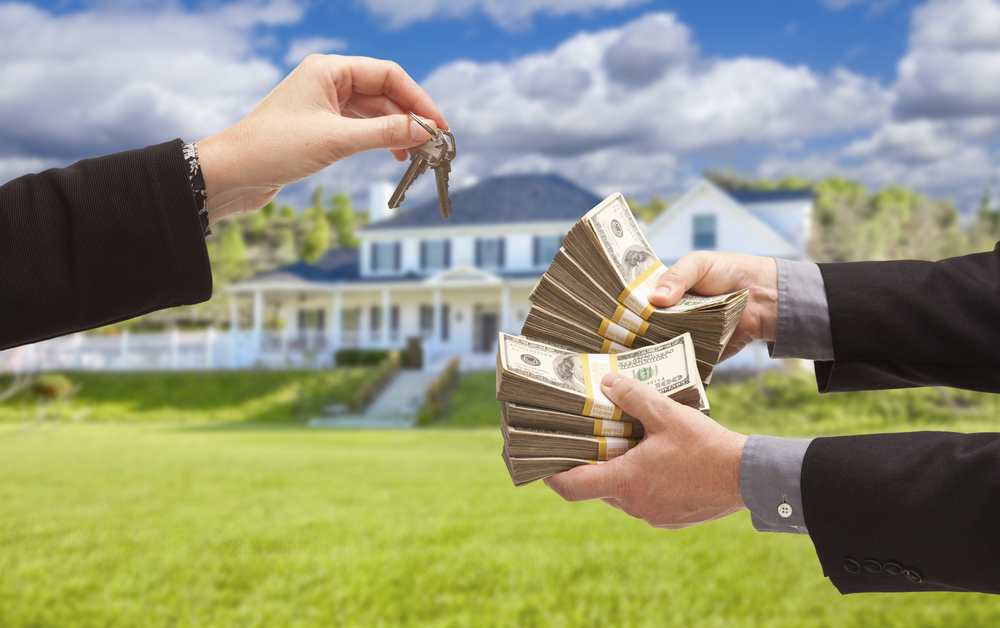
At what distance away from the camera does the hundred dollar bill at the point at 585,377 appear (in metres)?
2.15

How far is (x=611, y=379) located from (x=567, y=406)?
0.59 feet

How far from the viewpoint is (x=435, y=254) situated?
30.2m

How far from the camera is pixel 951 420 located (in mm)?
16641

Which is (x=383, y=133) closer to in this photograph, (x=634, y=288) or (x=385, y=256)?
(x=634, y=288)

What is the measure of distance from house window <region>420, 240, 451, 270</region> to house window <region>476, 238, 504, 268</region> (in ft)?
5.04

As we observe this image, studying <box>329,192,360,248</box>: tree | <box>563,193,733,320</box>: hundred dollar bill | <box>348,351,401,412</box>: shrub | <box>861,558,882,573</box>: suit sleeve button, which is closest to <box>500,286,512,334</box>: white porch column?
<box>348,351,401,412</box>: shrub

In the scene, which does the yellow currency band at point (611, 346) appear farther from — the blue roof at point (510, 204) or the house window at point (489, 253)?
the house window at point (489, 253)

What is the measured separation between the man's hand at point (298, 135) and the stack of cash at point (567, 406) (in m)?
0.81

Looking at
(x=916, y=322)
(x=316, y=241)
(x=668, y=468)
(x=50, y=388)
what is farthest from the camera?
(x=316, y=241)

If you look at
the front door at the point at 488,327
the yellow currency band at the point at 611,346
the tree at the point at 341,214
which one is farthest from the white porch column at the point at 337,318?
the yellow currency band at the point at 611,346

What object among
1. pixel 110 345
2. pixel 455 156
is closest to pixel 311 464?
pixel 455 156

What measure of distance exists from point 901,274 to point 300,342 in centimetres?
2803

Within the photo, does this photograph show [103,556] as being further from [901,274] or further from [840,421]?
[840,421]

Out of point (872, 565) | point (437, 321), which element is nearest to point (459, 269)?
point (437, 321)
